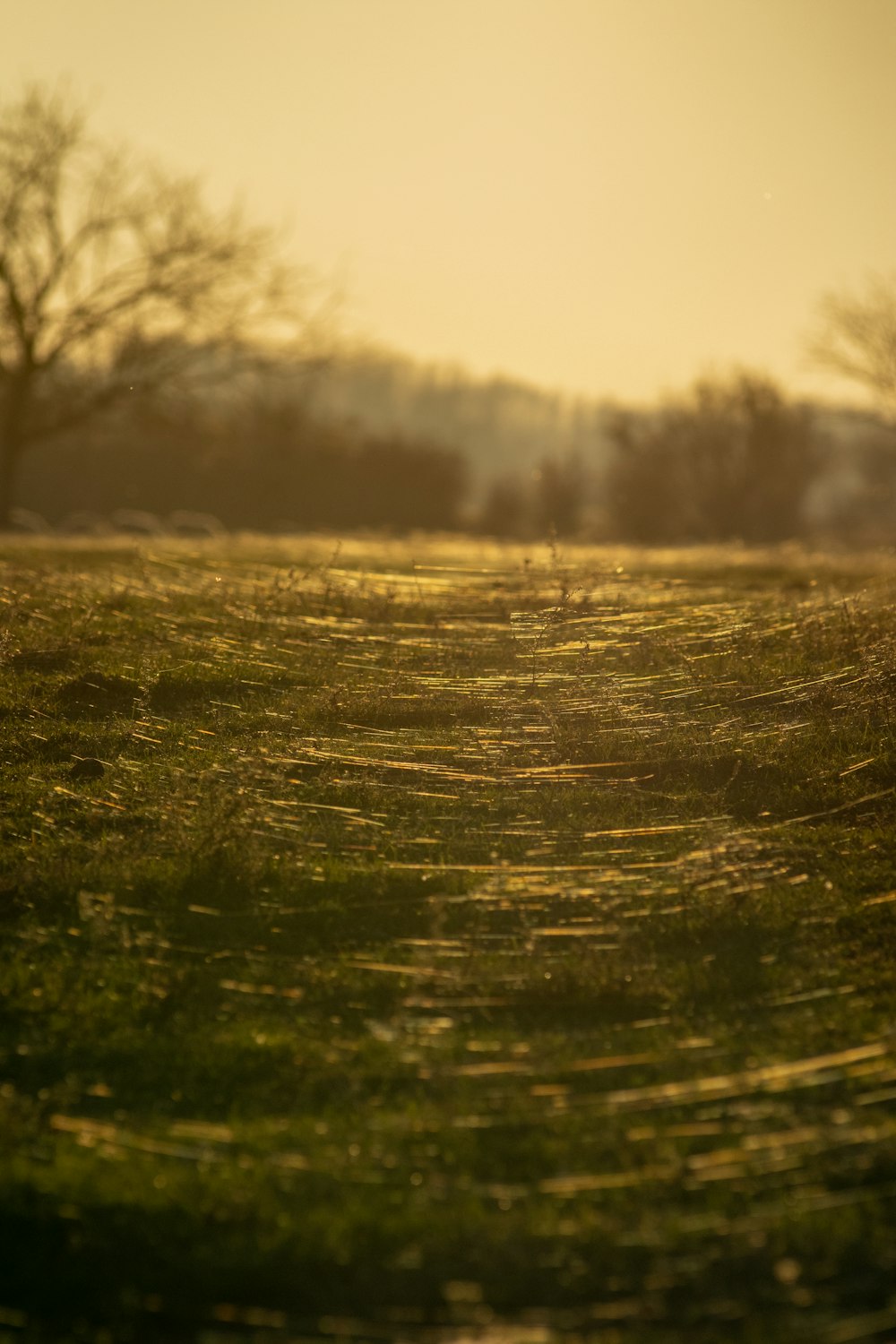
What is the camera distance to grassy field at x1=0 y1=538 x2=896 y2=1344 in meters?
3.21

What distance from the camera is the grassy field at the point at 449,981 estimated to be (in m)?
3.21

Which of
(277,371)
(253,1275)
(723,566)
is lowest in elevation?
(253,1275)

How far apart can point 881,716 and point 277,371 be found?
20660 mm

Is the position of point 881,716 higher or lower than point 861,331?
lower

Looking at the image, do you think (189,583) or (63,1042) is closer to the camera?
(63,1042)

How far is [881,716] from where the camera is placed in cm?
631

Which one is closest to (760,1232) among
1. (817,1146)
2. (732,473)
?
(817,1146)

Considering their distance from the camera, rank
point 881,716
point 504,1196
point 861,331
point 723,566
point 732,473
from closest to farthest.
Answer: point 504,1196, point 881,716, point 723,566, point 861,331, point 732,473

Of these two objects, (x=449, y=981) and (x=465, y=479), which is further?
(x=465, y=479)

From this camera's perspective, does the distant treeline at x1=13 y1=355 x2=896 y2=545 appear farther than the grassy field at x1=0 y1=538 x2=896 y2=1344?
Yes

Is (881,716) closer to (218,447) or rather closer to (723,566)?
(723,566)

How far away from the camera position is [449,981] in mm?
4473

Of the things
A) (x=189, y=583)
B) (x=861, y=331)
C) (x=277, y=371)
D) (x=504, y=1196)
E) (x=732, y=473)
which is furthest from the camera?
(x=732, y=473)

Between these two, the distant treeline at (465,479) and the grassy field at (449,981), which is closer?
the grassy field at (449,981)
